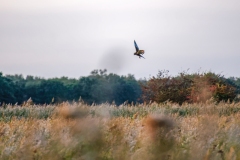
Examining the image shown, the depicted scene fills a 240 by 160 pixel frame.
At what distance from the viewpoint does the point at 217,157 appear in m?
6.93

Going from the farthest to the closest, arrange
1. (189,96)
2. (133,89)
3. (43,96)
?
(43,96) < (133,89) < (189,96)

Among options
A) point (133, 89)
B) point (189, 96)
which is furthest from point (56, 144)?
point (133, 89)

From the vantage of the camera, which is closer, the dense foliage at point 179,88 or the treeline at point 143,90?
the treeline at point 143,90

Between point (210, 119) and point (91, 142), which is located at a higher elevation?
point (210, 119)

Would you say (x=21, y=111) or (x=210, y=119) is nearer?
(x=210, y=119)

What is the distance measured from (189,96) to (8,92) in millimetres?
25229

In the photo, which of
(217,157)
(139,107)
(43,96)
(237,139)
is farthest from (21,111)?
(43,96)

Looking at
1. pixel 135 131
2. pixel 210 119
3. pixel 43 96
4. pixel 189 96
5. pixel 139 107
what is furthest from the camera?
pixel 43 96

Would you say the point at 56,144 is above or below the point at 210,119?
below

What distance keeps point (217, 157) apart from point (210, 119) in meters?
0.94

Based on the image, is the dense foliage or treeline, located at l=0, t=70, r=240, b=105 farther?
the dense foliage

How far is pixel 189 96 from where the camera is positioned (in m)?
39.3

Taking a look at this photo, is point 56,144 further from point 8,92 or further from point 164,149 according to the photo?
point 8,92

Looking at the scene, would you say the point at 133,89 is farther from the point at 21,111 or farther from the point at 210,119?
the point at 210,119
